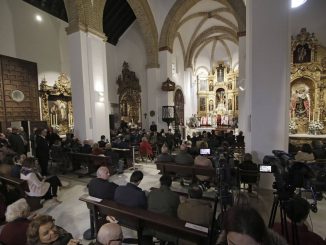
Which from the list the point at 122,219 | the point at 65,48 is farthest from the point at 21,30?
the point at 122,219

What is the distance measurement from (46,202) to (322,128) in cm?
1129

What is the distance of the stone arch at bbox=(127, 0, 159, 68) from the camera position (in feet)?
34.3

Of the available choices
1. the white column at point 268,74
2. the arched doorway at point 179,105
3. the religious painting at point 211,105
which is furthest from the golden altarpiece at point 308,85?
the religious painting at point 211,105

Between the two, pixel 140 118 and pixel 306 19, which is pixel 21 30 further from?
pixel 306 19

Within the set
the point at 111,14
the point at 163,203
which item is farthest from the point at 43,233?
the point at 111,14

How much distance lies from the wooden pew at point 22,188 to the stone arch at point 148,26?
382 inches

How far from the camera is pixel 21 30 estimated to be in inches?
347

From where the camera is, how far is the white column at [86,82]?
7121mm

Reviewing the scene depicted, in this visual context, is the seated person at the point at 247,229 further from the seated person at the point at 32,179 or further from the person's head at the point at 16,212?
the seated person at the point at 32,179

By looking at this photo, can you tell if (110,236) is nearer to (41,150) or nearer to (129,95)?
(41,150)

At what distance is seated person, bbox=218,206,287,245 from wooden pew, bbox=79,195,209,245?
860mm

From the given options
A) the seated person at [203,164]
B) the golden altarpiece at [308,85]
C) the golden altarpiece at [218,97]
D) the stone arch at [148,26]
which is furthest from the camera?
the golden altarpiece at [218,97]

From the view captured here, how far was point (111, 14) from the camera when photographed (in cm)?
1184

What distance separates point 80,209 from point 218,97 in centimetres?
1866
